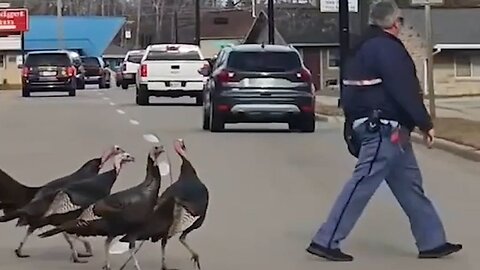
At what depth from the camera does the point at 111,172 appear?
9.16 metres

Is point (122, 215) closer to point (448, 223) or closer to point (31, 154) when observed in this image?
point (448, 223)

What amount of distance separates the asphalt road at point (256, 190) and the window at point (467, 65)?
28.0 m

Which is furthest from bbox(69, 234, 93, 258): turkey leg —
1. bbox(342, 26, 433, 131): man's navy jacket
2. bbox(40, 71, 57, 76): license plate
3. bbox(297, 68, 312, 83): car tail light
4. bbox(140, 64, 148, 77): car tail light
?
bbox(40, 71, 57, 76): license plate

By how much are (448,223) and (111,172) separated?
12.9 ft

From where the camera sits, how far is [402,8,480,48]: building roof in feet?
185

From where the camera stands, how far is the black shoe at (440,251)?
373 inches

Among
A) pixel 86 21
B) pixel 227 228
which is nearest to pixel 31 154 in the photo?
pixel 227 228

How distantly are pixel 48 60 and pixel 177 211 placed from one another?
125 feet

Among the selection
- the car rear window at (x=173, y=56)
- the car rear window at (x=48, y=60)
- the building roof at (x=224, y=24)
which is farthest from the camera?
the building roof at (x=224, y=24)

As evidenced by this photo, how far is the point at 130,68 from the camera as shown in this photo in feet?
191

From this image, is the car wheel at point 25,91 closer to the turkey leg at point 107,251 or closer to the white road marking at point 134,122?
the white road marking at point 134,122

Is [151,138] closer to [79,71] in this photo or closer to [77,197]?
[77,197]

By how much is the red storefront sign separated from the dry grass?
66.3 m

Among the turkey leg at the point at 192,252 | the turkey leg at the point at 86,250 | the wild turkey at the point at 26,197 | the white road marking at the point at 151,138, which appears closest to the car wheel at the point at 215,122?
the white road marking at the point at 151,138
